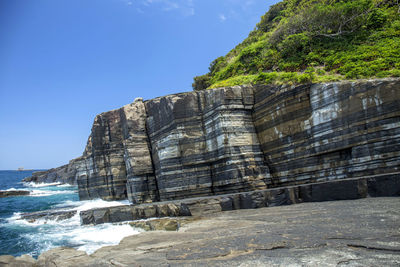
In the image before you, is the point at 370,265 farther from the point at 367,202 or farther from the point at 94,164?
the point at 94,164

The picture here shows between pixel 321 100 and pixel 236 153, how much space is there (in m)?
5.17

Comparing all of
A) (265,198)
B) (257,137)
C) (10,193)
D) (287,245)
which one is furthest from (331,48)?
Result: (10,193)

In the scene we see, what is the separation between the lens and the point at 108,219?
505 inches

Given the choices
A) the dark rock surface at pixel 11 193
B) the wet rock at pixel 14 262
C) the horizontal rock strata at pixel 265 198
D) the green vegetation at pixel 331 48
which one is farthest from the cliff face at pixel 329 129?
the dark rock surface at pixel 11 193

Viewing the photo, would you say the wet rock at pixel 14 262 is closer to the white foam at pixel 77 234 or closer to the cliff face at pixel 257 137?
the white foam at pixel 77 234

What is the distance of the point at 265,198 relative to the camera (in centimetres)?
1027

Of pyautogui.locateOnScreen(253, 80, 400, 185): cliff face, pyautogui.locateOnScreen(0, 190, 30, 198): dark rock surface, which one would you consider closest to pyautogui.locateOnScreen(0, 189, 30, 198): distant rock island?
pyautogui.locateOnScreen(0, 190, 30, 198): dark rock surface

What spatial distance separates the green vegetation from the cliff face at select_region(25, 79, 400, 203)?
1.76m

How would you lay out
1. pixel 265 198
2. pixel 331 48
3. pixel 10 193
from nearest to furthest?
pixel 265 198 < pixel 331 48 < pixel 10 193

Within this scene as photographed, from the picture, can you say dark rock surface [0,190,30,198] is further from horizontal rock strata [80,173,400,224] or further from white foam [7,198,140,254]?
horizontal rock strata [80,173,400,224]

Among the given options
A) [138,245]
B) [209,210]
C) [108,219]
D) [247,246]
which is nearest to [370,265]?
[247,246]

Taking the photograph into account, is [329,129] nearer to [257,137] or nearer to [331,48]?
[257,137]

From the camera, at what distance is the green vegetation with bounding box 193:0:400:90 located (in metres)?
12.5

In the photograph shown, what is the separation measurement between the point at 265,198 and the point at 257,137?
472 cm
